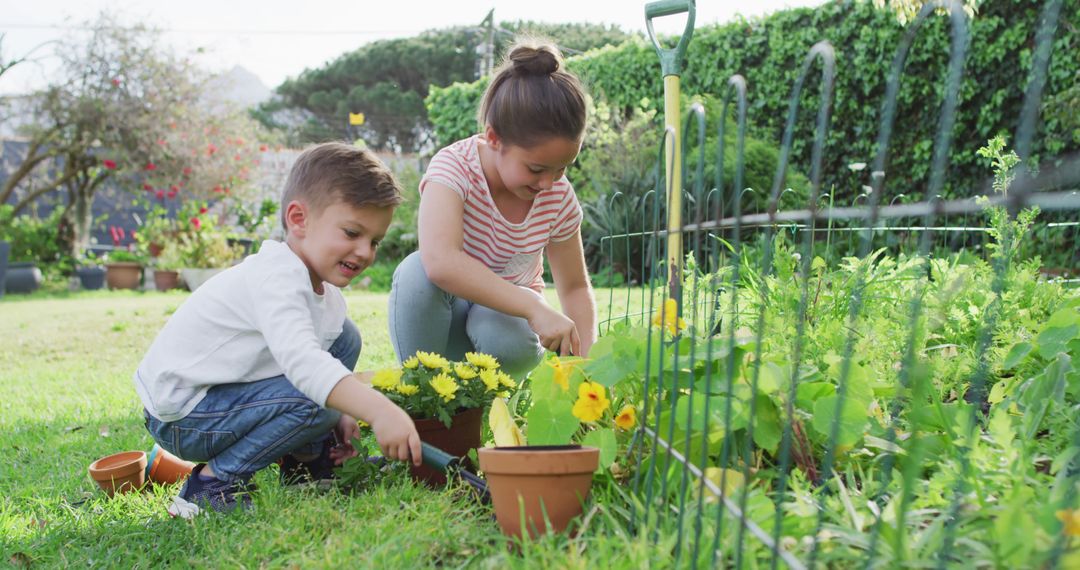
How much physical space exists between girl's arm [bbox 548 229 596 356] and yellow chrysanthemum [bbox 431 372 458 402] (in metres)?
0.73

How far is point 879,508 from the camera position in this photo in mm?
1294

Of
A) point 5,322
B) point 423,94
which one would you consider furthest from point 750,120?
point 423,94

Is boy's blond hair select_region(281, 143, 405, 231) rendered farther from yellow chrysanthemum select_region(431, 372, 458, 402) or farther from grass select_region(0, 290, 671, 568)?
grass select_region(0, 290, 671, 568)

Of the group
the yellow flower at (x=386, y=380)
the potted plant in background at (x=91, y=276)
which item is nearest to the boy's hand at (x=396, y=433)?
the yellow flower at (x=386, y=380)

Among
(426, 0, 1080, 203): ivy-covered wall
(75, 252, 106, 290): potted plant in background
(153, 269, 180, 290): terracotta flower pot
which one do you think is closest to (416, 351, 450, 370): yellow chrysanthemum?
(426, 0, 1080, 203): ivy-covered wall

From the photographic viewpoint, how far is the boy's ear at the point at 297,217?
194 cm

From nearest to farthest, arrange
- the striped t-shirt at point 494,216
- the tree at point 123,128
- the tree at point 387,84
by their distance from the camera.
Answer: the striped t-shirt at point 494,216 < the tree at point 123,128 < the tree at point 387,84

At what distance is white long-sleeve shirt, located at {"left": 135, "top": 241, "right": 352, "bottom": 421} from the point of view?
1.80 m

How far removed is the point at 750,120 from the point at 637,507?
692 centimetres

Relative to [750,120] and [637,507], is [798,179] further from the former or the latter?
[637,507]

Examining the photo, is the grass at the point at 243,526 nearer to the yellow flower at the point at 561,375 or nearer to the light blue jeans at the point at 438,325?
the yellow flower at the point at 561,375

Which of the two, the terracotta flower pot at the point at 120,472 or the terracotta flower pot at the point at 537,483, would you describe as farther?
the terracotta flower pot at the point at 120,472

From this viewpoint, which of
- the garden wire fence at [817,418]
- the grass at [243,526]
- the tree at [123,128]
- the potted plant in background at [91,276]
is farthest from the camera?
the tree at [123,128]

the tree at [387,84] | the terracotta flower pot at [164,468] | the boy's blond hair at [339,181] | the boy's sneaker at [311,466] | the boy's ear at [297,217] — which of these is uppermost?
the tree at [387,84]
